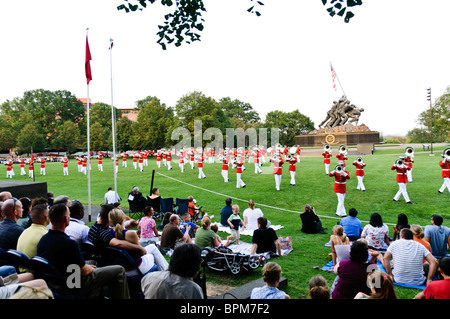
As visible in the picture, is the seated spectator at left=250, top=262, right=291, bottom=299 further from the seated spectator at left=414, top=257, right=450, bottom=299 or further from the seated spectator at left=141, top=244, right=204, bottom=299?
the seated spectator at left=414, top=257, right=450, bottom=299

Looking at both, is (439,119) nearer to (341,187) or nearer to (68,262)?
(341,187)

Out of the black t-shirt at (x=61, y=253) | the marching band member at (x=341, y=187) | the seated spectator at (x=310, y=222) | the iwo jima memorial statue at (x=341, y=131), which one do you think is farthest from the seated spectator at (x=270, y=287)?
the iwo jima memorial statue at (x=341, y=131)

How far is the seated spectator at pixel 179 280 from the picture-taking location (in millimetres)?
3268

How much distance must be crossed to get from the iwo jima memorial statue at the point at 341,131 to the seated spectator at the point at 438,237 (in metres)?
41.1

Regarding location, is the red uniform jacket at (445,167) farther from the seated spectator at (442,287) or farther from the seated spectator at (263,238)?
the seated spectator at (442,287)

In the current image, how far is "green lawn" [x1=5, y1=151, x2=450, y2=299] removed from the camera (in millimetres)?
7632

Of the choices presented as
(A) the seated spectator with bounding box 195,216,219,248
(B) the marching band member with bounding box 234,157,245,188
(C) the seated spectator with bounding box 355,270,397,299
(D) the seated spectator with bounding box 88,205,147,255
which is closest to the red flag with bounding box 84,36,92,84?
(A) the seated spectator with bounding box 195,216,219,248

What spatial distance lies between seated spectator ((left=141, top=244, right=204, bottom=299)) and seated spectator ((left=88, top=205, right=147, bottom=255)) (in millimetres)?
1439

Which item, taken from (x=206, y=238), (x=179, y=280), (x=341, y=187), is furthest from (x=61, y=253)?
(x=341, y=187)

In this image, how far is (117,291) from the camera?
411 cm
